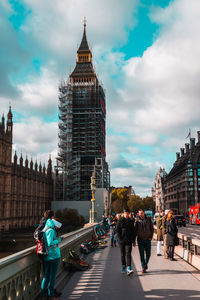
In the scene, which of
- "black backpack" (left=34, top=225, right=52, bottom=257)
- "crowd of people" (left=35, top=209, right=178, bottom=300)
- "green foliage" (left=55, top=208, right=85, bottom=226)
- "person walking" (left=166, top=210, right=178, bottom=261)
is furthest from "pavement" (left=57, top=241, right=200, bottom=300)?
"green foliage" (left=55, top=208, right=85, bottom=226)

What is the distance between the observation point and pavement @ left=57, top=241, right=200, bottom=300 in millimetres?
7262

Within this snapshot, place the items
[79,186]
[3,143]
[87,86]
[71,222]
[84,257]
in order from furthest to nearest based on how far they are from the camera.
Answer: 1. [87,86]
2. [79,186]
3. [71,222]
4. [3,143]
5. [84,257]

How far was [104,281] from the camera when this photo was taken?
8.80m

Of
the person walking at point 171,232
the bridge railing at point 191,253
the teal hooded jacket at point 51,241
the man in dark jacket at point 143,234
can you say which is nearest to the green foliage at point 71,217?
the bridge railing at point 191,253

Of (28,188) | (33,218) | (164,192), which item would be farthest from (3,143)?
(164,192)

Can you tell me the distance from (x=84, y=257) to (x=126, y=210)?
5145mm

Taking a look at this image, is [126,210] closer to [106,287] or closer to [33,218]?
[106,287]

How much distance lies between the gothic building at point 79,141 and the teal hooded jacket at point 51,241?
7818 centimetres

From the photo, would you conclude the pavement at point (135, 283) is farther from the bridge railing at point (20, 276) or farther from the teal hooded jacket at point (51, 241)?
the teal hooded jacket at point (51, 241)

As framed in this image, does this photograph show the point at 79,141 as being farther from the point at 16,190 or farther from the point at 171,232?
the point at 171,232

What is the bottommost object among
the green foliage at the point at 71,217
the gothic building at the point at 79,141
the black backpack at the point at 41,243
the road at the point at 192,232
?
the green foliage at the point at 71,217

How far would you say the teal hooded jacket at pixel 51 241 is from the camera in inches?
257

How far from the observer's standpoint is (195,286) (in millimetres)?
8086

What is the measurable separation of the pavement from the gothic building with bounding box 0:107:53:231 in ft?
181
